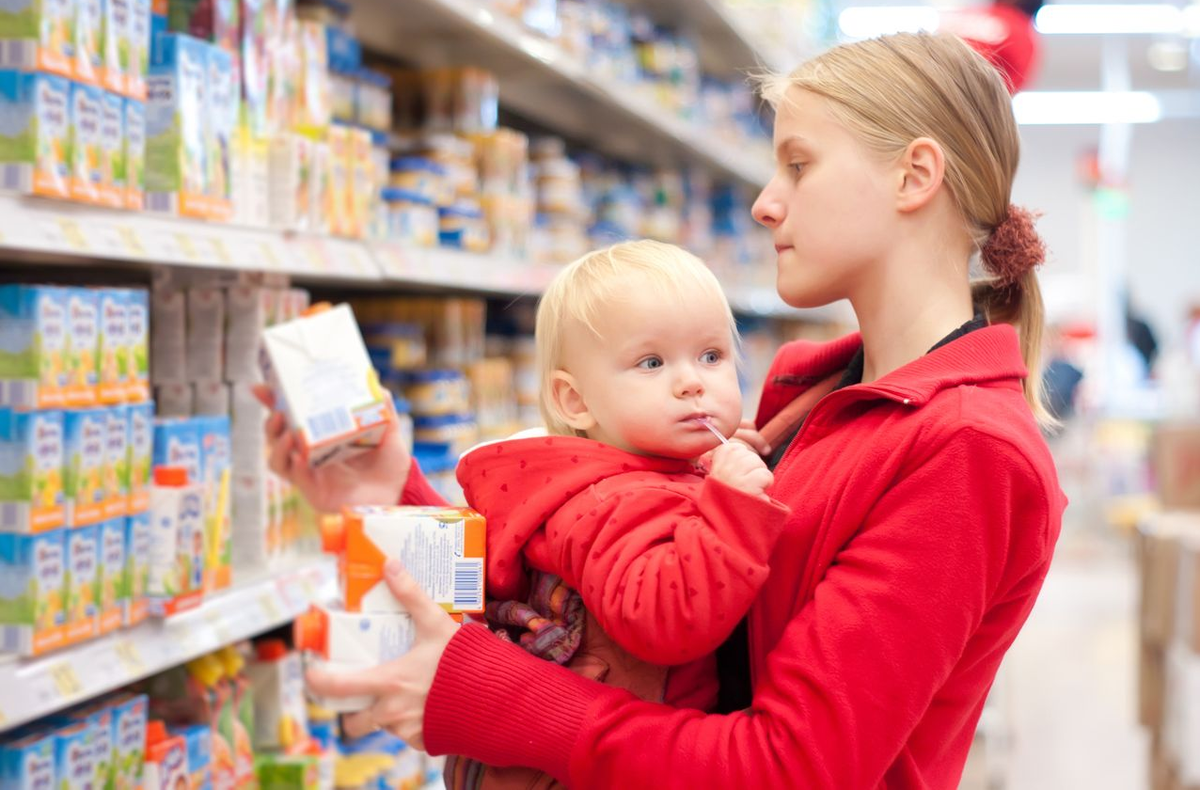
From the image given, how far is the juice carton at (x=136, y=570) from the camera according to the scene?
5.24 ft

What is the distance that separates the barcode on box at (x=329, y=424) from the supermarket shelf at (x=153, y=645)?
1.18 feet

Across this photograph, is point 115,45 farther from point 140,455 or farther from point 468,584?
point 468,584

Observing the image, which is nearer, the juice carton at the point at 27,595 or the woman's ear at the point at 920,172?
the woman's ear at the point at 920,172

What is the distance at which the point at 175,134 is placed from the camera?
163 cm

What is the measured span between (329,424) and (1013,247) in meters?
0.84

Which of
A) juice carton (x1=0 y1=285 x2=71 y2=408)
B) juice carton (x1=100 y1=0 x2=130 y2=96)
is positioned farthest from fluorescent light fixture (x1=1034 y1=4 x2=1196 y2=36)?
juice carton (x1=0 y1=285 x2=71 y2=408)

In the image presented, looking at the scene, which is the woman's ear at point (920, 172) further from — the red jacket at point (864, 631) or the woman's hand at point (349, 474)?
the woman's hand at point (349, 474)

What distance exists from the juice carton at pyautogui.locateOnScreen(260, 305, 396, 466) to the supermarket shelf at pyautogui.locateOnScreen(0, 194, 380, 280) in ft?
0.57

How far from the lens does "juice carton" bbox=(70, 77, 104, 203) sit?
1.44 m

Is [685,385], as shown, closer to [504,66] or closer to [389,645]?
[389,645]

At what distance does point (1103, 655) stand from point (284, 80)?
16.1 feet

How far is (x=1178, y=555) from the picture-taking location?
10.9 ft

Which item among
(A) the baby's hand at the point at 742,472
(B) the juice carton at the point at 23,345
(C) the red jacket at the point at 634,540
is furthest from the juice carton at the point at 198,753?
(A) the baby's hand at the point at 742,472

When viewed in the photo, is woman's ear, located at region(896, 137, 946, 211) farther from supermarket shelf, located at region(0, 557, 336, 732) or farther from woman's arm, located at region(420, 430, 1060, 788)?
supermarket shelf, located at region(0, 557, 336, 732)
